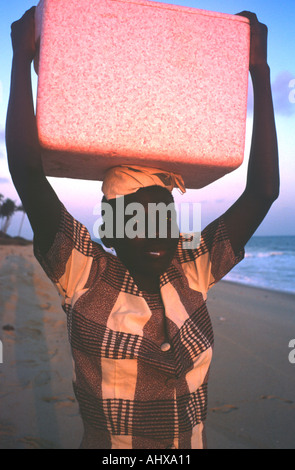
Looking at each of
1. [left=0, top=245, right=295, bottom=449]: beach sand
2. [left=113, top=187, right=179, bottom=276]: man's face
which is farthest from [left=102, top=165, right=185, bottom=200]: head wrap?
[left=0, top=245, right=295, bottom=449]: beach sand

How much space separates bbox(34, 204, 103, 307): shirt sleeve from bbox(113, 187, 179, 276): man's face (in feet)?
0.41

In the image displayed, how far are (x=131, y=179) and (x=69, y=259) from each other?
325 mm

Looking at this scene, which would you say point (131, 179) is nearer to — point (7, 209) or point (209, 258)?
point (209, 258)

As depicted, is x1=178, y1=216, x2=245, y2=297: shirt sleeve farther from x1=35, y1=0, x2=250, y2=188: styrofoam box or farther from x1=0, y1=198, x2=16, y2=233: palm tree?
x1=0, y1=198, x2=16, y2=233: palm tree

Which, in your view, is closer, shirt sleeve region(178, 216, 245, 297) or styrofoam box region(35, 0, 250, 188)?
styrofoam box region(35, 0, 250, 188)

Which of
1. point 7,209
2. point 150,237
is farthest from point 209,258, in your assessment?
point 7,209

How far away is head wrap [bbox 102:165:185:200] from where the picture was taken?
108 cm

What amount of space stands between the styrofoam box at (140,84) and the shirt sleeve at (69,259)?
0.22 metres

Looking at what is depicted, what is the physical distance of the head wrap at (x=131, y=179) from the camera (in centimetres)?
108

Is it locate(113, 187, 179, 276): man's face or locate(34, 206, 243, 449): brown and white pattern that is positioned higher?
locate(113, 187, 179, 276): man's face

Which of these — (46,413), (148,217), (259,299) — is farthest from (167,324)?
(259,299)

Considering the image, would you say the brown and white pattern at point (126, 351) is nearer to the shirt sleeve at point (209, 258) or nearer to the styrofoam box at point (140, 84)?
the shirt sleeve at point (209, 258)

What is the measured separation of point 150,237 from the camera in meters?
1.09

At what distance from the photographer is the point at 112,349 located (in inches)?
39.2
